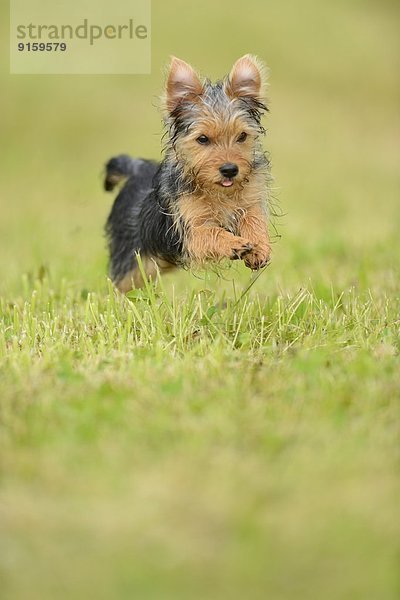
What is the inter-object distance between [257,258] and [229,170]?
0.51 metres

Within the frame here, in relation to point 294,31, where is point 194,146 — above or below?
below

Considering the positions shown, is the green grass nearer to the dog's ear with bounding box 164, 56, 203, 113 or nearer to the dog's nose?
the dog's nose

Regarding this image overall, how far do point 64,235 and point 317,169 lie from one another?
629cm

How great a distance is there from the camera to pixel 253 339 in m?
5.19

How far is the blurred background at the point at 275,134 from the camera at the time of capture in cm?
936

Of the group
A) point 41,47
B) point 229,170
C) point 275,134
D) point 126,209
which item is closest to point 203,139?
point 229,170

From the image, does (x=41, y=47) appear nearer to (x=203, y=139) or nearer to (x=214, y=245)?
(x=203, y=139)

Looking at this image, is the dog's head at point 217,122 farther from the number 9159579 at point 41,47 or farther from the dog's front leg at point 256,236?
the number 9159579 at point 41,47

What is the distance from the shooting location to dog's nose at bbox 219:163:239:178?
5.09m

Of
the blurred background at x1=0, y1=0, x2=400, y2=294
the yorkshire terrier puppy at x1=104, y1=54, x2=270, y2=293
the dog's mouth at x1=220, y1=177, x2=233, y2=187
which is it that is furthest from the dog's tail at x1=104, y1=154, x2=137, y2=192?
the dog's mouth at x1=220, y1=177, x2=233, y2=187

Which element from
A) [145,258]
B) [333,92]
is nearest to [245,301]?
[145,258]

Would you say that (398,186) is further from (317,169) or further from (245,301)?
(245,301)

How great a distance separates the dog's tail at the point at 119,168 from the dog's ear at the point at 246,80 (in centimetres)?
154

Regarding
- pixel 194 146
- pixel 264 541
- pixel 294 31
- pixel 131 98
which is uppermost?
pixel 294 31
